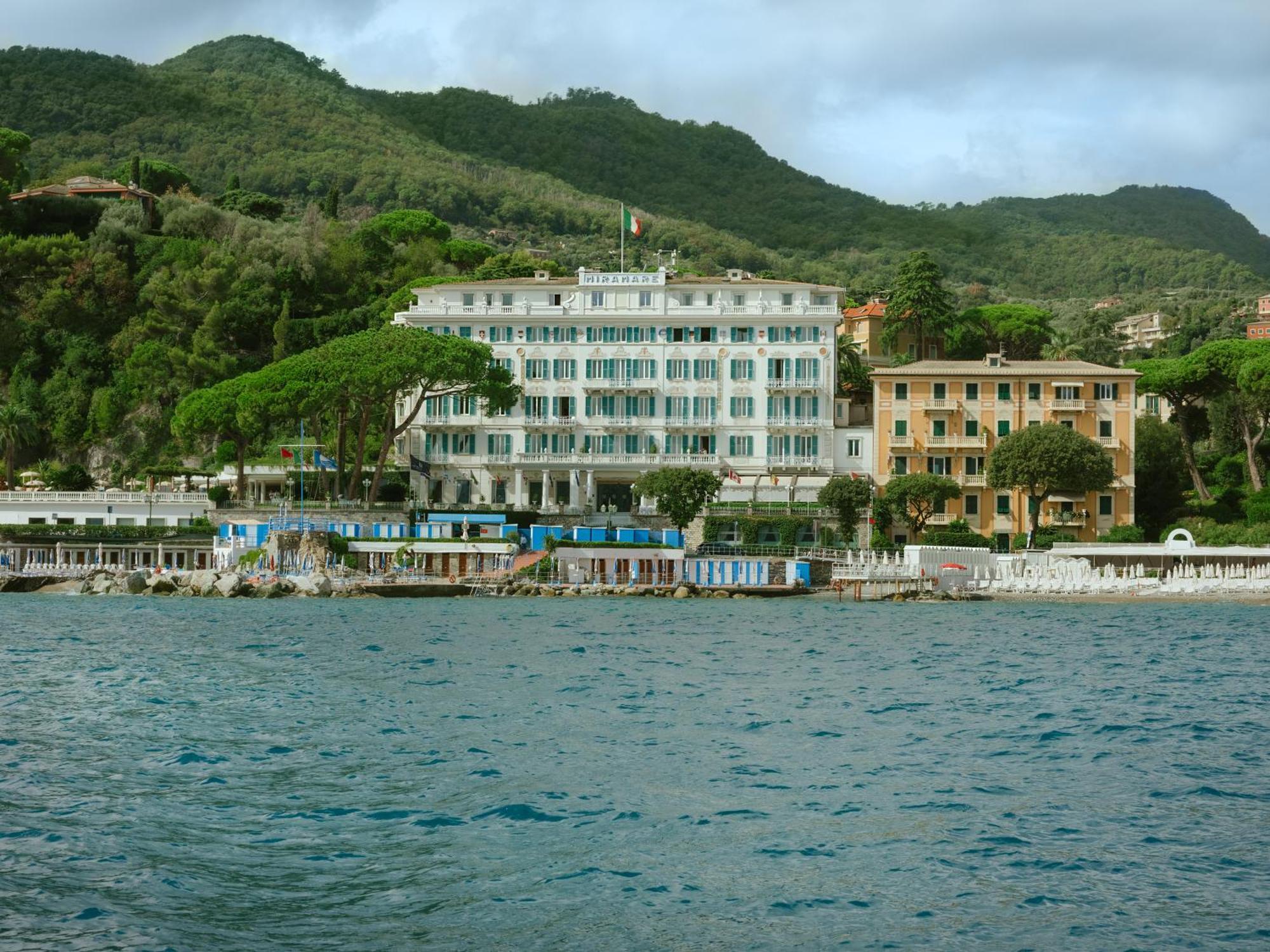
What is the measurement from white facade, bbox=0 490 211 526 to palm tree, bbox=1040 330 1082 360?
49832 millimetres

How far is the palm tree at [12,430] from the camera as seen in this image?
243 feet

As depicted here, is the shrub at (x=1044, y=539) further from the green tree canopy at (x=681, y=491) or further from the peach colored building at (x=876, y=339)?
the peach colored building at (x=876, y=339)

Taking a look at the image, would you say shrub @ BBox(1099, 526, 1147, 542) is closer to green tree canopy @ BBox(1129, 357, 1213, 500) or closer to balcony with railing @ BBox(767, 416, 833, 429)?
green tree canopy @ BBox(1129, 357, 1213, 500)

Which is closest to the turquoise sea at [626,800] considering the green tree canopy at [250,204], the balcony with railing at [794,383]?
the balcony with railing at [794,383]

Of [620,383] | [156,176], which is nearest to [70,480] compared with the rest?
[620,383]

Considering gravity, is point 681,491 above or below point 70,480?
below

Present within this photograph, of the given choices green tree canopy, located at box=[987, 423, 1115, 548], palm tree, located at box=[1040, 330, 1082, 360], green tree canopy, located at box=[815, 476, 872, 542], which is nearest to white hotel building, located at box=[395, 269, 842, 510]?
green tree canopy, located at box=[815, 476, 872, 542]

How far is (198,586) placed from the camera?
5784 cm

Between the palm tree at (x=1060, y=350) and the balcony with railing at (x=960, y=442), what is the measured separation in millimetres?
16546

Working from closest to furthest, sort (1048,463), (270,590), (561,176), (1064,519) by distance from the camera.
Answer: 1. (270,590)
2. (1048,463)
3. (1064,519)
4. (561,176)

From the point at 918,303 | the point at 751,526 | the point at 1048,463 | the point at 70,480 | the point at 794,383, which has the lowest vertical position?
the point at 751,526

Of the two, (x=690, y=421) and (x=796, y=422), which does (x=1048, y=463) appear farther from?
(x=690, y=421)

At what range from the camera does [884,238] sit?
161 m

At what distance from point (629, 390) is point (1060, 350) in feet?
95.9
